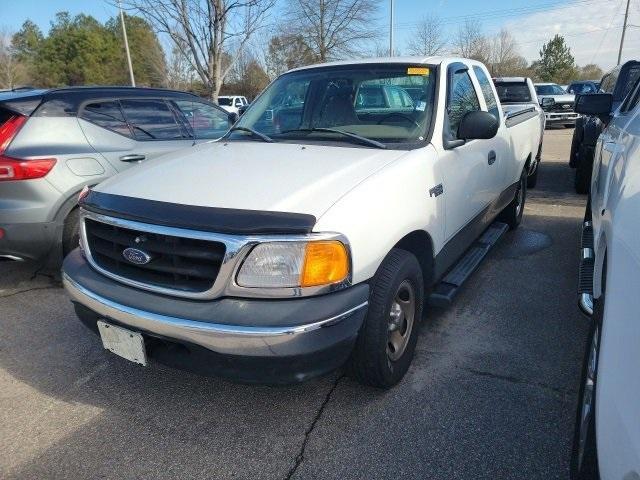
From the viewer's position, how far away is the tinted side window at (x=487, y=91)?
4082 millimetres

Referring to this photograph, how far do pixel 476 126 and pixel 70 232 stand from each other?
3404 millimetres

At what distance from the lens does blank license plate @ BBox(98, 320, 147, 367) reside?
88.7 inches

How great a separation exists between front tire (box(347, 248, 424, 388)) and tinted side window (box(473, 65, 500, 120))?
2.15 metres

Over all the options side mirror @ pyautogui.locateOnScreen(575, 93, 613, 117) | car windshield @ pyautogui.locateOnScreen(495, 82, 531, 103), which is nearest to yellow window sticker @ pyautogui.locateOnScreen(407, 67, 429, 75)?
side mirror @ pyautogui.locateOnScreen(575, 93, 613, 117)

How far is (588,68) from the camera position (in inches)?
2616

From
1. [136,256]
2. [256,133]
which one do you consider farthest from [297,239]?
[256,133]

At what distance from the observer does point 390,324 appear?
101 inches

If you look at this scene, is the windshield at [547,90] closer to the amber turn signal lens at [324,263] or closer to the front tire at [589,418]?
the front tire at [589,418]

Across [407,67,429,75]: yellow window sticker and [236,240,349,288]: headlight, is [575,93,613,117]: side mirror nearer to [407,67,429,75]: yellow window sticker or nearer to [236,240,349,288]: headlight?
[407,67,429,75]: yellow window sticker

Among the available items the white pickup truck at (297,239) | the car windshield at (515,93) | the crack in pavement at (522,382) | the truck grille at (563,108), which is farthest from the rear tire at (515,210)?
the truck grille at (563,108)

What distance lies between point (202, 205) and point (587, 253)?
7.56ft

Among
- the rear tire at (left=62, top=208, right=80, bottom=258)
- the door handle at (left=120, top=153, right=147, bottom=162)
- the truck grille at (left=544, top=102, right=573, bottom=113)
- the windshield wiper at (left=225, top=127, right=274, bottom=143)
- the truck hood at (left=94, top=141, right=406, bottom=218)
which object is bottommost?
the rear tire at (left=62, top=208, right=80, bottom=258)

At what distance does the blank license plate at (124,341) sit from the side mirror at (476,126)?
230 cm

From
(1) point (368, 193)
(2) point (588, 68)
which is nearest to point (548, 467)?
(1) point (368, 193)
